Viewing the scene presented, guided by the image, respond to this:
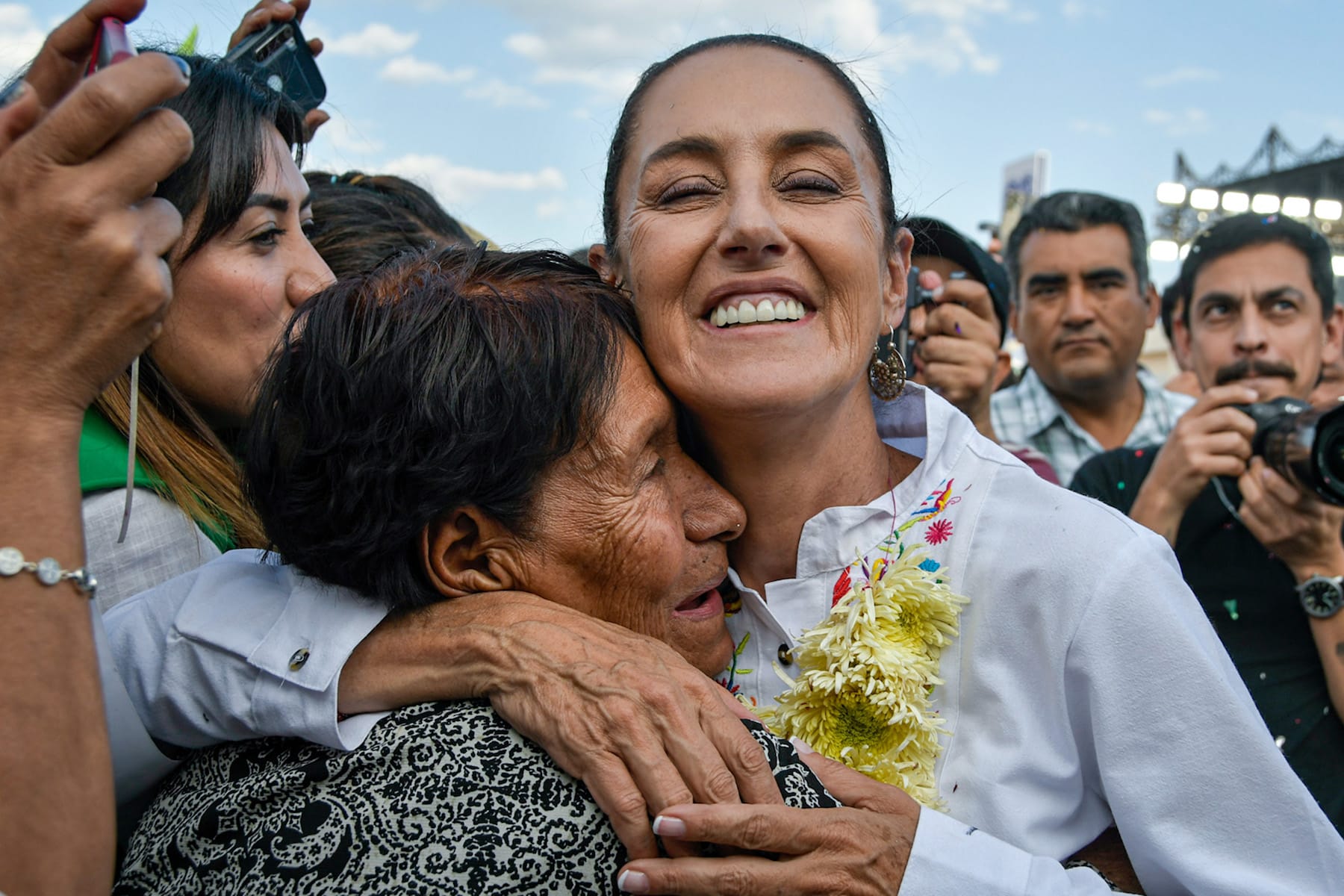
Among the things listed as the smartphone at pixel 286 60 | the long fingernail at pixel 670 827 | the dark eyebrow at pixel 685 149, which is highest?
the smartphone at pixel 286 60

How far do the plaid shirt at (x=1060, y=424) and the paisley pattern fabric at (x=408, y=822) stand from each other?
3.69 m

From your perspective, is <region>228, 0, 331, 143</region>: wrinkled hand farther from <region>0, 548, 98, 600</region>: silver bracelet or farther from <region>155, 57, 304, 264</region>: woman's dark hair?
<region>0, 548, 98, 600</region>: silver bracelet

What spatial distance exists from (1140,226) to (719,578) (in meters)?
3.77

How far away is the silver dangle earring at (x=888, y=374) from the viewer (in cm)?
215

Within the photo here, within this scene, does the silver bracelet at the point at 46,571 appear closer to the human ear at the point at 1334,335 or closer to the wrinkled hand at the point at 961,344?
the wrinkled hand at the point at 961,344

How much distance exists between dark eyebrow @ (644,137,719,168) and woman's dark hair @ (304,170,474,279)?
4.10 ft

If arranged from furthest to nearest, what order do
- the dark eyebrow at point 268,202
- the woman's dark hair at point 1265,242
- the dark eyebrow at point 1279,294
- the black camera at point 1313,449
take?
the woman's dark hair at point 1265,242
the dark eyebrow at point 1279,294
the black camera at point 1313,449
the dark eyebrow at point 268,202

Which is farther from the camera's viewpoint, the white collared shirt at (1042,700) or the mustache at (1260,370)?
the mustache at (1260,370)

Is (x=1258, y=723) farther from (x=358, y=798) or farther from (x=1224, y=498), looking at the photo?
(x=1224, y=498)

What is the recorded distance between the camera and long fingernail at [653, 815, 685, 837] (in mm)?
1284

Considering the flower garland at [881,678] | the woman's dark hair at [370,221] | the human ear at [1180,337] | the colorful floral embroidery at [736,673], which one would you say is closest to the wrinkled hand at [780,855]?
the flower garland at [881,678]

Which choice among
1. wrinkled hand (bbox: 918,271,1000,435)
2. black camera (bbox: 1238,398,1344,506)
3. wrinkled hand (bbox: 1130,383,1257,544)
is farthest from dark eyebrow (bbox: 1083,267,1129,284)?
black camera (bbox: 1238,398,1344,506)

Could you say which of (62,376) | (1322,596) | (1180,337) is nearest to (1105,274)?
(1180,337)

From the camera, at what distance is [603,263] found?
219 cm
